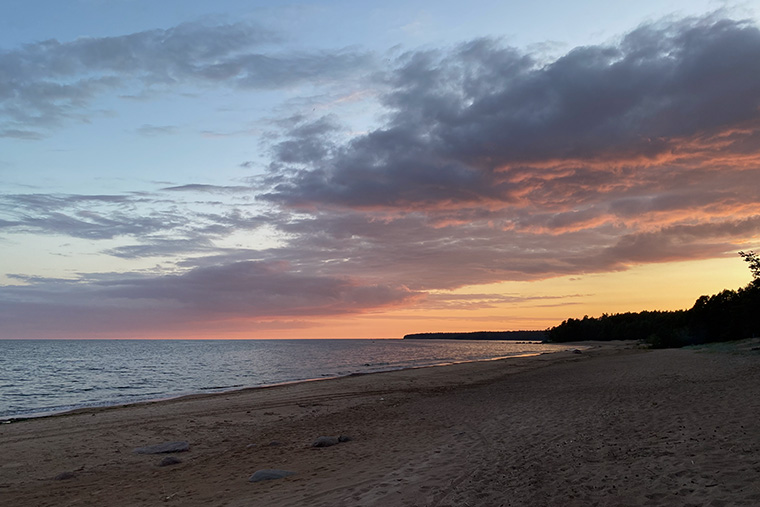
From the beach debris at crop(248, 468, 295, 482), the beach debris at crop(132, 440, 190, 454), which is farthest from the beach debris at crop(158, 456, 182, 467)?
the beach debris at crop(248, 468, 295, 482)

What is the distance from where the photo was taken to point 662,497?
805 centimetres

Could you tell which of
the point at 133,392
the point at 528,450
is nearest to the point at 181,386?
the point at 133,392

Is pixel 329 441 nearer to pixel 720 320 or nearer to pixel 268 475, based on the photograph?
pixel 268 475

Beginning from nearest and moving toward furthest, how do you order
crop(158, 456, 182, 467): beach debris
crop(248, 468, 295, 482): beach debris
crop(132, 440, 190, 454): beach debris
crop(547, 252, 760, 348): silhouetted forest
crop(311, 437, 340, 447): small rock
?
crop(248, 468, 295, 482): beach debris < crop(158, 456, 182, 467): beach debris < crop(311, 437, 340, 447): small rock < crop(132, 440, 190, 454): beach debris < crop(547, 252, 760, 348): silhouetted forest

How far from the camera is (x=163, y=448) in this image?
55.6ft

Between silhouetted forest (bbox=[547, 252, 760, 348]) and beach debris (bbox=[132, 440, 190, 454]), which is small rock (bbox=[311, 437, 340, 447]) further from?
silhouetted forest (bbox=[547, 252, 760, 348])

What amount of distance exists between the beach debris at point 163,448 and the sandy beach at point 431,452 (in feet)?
0.95

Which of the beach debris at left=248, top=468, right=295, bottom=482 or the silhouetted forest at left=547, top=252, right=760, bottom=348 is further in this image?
the silhouetted forest at left=547, top=252, right=760, bottom=348

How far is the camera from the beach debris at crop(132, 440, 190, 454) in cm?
1683

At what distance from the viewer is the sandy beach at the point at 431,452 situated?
9.24 meters

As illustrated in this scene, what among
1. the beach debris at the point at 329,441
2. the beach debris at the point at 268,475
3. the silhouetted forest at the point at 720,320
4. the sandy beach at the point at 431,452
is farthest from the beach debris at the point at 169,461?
the silhouetted forest at the point at 720,320

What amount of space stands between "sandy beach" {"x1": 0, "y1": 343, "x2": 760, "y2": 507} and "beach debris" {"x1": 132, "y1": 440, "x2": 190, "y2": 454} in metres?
0.29

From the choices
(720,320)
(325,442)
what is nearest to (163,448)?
(325,442)

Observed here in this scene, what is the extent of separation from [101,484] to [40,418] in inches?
674
